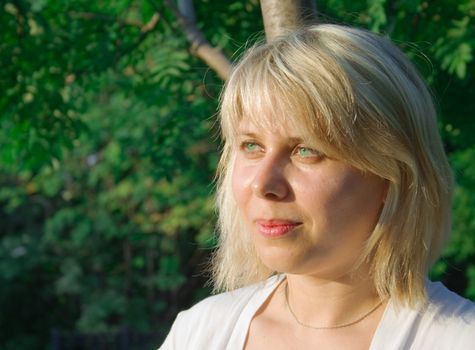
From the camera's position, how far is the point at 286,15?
2164 mm

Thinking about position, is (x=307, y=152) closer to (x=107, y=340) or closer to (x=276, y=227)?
(x=276, y=227)

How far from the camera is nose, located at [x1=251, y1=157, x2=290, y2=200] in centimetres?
165

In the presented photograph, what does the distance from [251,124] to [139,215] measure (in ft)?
29.0

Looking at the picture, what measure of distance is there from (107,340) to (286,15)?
7.75m

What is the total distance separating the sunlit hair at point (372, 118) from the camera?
1645 mm

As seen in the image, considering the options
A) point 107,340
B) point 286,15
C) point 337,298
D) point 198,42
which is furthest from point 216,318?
point 107,340

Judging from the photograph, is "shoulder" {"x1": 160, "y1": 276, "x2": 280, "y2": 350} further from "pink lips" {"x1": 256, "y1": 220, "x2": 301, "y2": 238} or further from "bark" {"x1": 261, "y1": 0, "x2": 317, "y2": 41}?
"bark" {"x1": 261, "y1": 0, "x2": 317, "y2": 41}

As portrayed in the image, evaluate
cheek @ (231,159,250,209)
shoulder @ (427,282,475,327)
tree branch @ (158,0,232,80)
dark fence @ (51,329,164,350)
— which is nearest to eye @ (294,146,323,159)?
cheek @ (231,159,250,209)

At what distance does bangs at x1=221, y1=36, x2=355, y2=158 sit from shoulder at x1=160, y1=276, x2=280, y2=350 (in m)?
0.45

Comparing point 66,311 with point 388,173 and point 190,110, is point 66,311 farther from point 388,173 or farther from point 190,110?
→ point 388,173

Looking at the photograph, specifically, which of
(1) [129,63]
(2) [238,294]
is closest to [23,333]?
(1) [129,63]

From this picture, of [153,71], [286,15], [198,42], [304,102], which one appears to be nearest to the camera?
[304,102]

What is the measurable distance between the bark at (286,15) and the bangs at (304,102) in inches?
18.4

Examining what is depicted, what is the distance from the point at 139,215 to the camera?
34.3 ft
